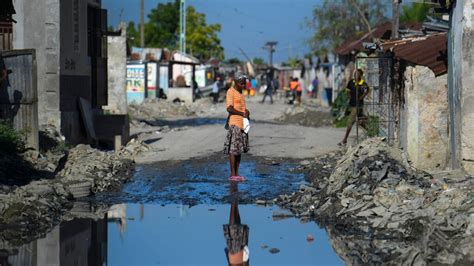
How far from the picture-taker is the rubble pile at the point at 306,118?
33.7 meters

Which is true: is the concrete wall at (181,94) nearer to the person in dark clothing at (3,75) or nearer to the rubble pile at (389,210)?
the person in dark clothing at (3,75)

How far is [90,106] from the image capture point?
21594mm

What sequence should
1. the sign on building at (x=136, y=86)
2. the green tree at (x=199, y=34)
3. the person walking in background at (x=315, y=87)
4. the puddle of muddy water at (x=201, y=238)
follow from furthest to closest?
the green tree at (x=199, y=34), the person walking in background at (x=315, y=87), the sign on building at (x=136, y=86), the puddle of muddy water at (x=201, y=238)

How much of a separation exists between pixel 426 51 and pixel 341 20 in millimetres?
39381

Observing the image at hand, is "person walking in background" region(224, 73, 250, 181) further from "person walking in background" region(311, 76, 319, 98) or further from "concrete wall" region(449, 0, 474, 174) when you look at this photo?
"person walking in background" region(311, 76, 319, 98)

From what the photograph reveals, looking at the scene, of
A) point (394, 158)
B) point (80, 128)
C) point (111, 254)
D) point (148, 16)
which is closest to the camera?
point (111, 254)

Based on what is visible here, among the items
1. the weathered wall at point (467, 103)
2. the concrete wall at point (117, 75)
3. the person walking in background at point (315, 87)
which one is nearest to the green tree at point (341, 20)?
the person walking in background at point (315, 87)

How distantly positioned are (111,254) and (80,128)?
11.2 meters

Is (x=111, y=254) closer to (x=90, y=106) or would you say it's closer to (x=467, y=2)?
(x=467, y=2)

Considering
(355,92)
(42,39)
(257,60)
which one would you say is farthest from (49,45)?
(257,60)

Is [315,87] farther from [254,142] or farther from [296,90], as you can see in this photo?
[254,142]

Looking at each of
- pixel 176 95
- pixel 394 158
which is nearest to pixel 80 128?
pixel 394 158

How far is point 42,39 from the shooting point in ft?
62.6

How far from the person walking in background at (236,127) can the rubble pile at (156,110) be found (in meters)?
19.2
